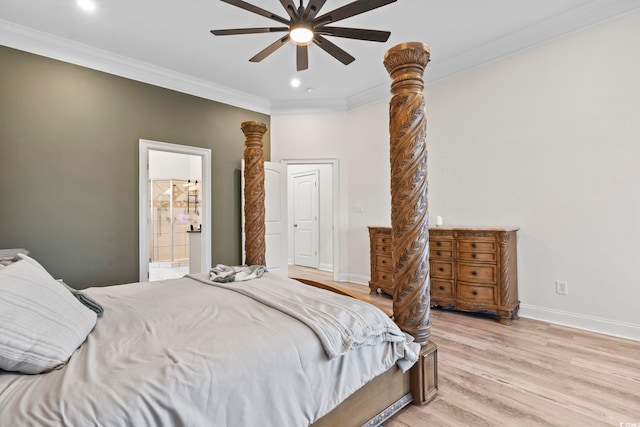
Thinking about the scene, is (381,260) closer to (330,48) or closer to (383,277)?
(383,277)

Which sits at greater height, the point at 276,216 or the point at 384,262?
the point at 276,216

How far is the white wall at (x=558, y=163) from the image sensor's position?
2871 mm

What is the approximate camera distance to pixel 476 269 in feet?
11.2

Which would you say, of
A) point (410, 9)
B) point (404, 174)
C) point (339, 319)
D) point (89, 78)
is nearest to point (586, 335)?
point (404, 174)

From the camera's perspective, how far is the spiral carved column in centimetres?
182

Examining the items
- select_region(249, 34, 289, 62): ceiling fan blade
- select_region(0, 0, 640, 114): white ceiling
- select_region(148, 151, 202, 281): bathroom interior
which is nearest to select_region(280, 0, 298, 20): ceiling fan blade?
select_region(249, 34, 289, 62): ceiling fan blade

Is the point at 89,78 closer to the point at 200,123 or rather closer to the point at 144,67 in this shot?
the point at 144,67

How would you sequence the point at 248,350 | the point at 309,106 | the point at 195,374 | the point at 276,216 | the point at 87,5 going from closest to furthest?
the point at 195,374, the point at 248,350, the point at 87,5, the point at 276,216, the point at 309,106

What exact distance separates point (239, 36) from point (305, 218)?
420cm

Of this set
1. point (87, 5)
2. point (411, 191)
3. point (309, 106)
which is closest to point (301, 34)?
point (411, 191)

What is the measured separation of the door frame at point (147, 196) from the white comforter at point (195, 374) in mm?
2534

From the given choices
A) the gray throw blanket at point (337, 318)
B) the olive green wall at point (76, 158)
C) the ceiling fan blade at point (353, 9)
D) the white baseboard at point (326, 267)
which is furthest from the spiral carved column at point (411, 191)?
the white baseboard at point (326, 267)

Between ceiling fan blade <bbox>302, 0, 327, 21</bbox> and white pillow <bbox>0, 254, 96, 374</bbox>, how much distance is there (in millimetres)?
2174

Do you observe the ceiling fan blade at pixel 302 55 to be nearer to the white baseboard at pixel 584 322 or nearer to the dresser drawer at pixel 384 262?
the dresser drawer at pixel 384 262
